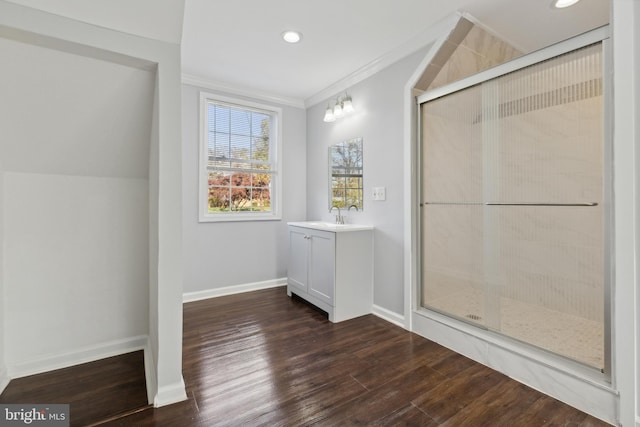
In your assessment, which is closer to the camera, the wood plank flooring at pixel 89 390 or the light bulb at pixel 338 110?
the wood plank flooring at pixel 89 390

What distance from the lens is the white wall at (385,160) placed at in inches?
107

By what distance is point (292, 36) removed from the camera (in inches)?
98.1

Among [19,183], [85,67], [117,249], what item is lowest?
[117,249]

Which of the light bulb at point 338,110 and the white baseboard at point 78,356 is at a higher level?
the light bulb at point 338,110

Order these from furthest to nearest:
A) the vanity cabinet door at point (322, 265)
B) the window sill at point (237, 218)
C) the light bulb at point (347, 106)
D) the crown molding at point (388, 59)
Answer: the window sill at point (237, 218) < the light bulb at point (347, 106) < the vanity cabinet door at point (322, 265) < the crown molding at point (388, 59)

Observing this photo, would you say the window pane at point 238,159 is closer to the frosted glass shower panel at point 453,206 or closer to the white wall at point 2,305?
the white wall at point 2,305

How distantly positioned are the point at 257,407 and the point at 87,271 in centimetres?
159

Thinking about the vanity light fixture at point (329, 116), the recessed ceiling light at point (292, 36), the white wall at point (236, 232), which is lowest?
the white wall at point (236, 232)

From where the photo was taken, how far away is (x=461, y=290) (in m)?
2.32

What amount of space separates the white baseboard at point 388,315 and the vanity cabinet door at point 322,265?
504 millimetres

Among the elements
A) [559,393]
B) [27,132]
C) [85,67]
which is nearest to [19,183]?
[27,132]

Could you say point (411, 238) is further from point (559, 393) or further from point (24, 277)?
point (24, 277)

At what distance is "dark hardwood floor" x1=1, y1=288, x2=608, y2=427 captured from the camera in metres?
1.53

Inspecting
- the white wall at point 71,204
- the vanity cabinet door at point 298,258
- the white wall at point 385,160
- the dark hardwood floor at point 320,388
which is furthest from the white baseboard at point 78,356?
the white wall at point 385,160
